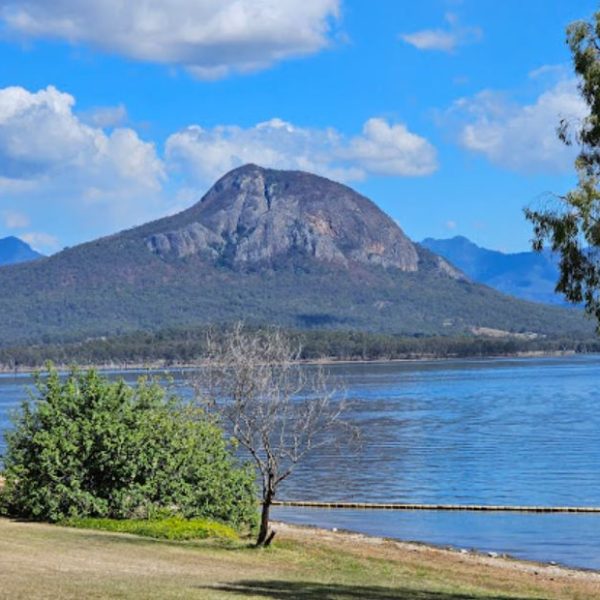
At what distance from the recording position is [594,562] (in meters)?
35.7

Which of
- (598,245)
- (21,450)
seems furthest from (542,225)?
(21,450)

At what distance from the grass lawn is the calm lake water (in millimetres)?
5677

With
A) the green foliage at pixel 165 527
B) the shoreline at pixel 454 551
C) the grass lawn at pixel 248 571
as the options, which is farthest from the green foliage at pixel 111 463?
the shoreline at pixel 454 551

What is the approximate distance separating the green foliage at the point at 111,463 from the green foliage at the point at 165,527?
874 millimetres

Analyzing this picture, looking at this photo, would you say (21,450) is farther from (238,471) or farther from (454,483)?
(454,483)

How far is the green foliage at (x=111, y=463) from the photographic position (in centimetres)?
3269

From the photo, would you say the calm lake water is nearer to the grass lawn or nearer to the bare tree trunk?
the grass lawn

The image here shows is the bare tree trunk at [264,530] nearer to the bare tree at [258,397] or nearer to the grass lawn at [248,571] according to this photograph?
the bare tree at [258,397]

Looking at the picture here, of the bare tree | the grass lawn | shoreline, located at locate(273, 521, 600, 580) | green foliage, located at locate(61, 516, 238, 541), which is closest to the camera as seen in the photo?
the grass lawn

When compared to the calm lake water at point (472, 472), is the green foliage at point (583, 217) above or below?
above

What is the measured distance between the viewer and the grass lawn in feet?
68.5

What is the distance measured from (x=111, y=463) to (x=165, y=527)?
9.87ft

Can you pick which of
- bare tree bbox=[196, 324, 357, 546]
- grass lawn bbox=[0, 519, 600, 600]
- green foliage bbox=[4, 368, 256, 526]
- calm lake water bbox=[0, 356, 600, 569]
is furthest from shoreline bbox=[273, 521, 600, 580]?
bare tree bbox=[196, 324, 357, 546]

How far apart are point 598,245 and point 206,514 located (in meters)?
15.5
